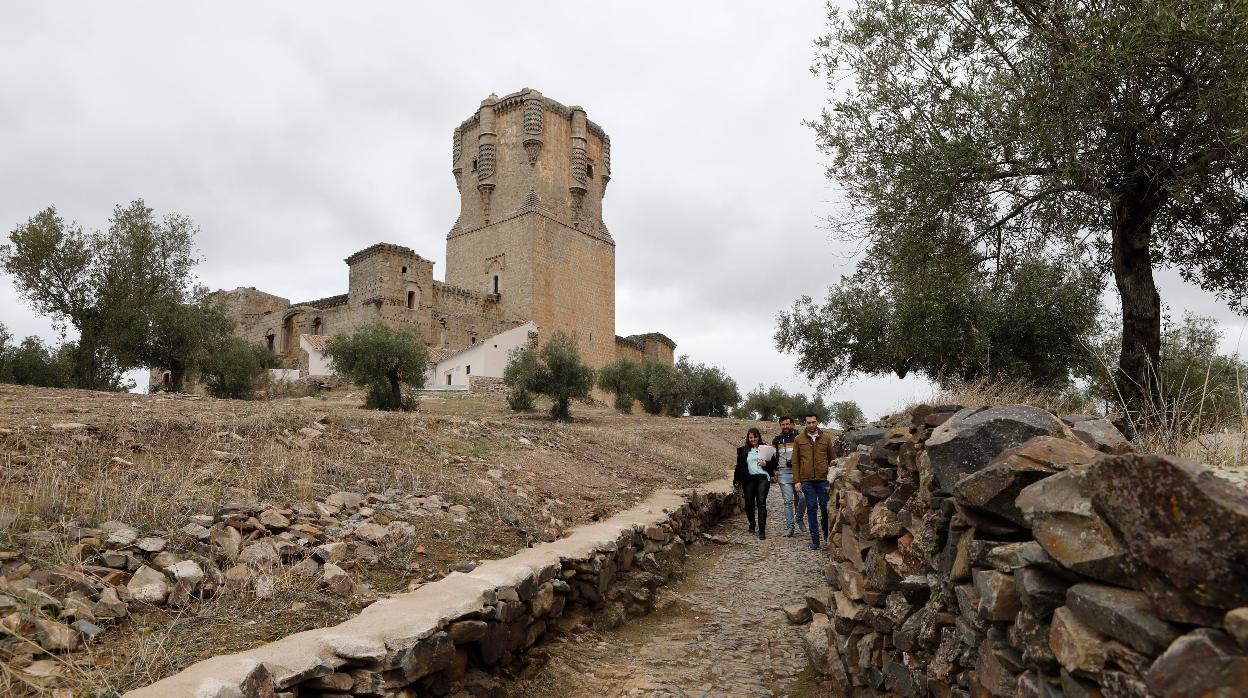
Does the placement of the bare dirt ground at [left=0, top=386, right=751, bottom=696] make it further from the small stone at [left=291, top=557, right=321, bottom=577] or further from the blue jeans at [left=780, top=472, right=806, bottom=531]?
the blue jeans at [left=780, top=472, right=806, bottom=531]

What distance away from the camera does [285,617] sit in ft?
14.1

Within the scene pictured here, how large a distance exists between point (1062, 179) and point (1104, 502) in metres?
6.38

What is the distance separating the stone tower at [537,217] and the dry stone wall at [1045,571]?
4142 cm

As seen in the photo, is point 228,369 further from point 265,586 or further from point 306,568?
point 265,586

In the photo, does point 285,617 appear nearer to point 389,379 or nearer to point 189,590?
point 189,590

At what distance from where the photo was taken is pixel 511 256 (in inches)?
1813

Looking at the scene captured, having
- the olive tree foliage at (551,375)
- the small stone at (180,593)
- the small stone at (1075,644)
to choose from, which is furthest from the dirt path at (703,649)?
the olive tree foliage at (551,375)

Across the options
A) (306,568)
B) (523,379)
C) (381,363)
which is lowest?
(306,568)

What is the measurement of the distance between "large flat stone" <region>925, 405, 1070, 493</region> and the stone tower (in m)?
42.2

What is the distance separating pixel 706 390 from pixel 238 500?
3595 cm

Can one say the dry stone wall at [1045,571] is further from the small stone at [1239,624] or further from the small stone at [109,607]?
the small stone at [109,607]

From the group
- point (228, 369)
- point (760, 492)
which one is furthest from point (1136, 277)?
point (228, 369)

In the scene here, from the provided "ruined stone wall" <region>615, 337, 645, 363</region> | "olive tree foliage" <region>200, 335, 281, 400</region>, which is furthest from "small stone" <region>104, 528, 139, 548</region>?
"ruined stone wall" <region>615, 337, 645, 363</region>

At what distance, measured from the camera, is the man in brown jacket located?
9469 millimetres
